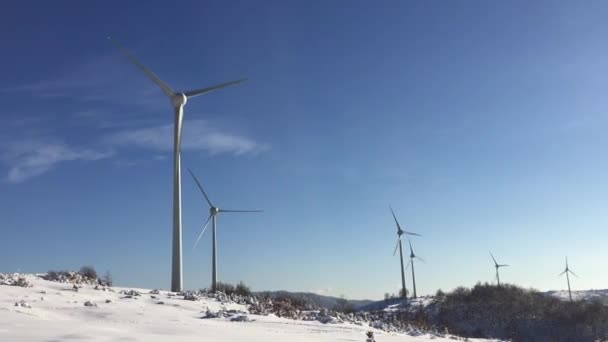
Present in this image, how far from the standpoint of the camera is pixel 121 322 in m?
12.3

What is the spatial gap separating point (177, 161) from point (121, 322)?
2481 centimetres

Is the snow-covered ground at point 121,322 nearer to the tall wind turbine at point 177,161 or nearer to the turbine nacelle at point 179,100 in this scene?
the tall wind turbine at point 177,161

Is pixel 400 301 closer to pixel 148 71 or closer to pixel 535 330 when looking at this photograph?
pixel 535 330

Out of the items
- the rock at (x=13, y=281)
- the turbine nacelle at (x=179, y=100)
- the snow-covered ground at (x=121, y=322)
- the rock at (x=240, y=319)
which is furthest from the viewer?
the turbine nacelle at (x=179, y=100)

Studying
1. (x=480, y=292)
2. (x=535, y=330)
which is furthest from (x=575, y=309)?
(x=480, y=292)

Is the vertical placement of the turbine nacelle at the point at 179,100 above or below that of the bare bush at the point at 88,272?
above

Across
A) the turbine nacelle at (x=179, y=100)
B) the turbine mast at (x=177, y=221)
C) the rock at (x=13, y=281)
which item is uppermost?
the turbine nacelle at (x=179, y=100)

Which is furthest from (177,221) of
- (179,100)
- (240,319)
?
(240,319)

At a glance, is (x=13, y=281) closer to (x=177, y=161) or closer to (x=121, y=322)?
(x=121, y=322)

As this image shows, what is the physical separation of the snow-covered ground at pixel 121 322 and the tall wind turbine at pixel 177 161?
1169cm

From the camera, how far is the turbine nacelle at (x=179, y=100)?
42.8m

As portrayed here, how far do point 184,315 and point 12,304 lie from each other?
4.81 metres

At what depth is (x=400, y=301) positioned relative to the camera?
222 ft

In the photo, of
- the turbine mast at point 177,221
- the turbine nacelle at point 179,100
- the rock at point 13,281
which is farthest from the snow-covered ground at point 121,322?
the turbine nacelle at point 179,100
